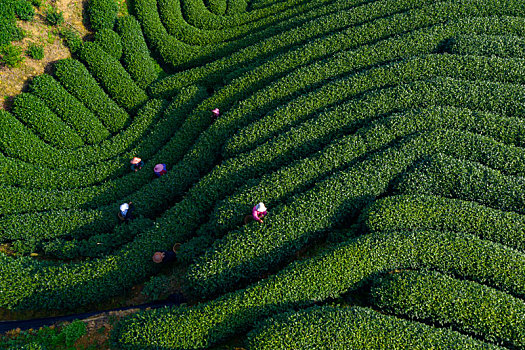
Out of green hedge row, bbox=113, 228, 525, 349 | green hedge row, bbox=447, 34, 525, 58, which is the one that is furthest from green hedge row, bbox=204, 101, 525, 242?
green hedge row, bbox=447, 34, 525, 58

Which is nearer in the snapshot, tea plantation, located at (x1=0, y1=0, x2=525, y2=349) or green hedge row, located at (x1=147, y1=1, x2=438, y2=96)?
tea plantation, located at (x1=0, y1=0, x2=525, y2=349)

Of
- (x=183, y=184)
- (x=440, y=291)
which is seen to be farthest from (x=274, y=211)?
(x=440, y=291)

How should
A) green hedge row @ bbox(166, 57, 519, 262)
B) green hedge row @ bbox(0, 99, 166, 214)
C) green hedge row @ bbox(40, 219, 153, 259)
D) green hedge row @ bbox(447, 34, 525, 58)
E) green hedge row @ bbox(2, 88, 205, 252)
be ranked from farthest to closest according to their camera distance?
green hedge row @ bbox(447, 34, 525, 58), green hedge row @ bbox(0, 99, 166, 214), green hedge row @ bbox(166, 57, 519, 262), green hedge row @ bbox(2, 88, 205, 252), green hedge row @ bbox(40, 219, 153, 259)

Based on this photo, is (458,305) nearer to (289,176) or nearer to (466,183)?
(466,183)

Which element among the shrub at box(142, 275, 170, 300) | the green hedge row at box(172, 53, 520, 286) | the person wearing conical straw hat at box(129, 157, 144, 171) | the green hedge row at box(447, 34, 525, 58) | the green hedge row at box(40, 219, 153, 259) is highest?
the green hedge row at box(447, 34, 525, 58)

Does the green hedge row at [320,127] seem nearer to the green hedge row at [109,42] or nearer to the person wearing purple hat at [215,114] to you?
the person wearing purple hat at [215,114]

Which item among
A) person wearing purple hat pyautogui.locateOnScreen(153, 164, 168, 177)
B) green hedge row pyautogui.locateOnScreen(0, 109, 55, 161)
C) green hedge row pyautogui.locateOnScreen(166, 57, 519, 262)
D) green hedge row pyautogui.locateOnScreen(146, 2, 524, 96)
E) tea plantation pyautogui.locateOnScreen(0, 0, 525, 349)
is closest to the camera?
tea plantation pyautogui.locateOnScreen(0, 0, 525, 349)

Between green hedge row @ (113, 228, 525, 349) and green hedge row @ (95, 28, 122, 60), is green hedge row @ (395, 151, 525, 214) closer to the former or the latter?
green hedge row @ (113, 228, 525, 349)

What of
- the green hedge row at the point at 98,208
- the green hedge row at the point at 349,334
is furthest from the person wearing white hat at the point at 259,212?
the green hedge row at the point at 98,208
